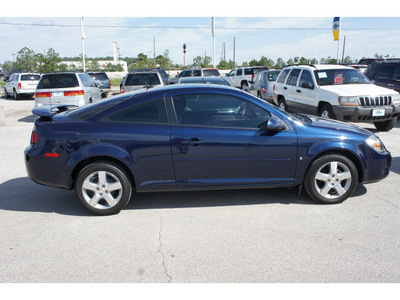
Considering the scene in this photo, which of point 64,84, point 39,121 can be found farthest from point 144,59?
point 39,121

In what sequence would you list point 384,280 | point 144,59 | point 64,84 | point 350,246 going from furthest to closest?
point 144,59
point 64,84
point 350,246
point 384,280

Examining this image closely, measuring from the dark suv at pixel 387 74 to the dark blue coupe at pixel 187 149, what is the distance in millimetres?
8132

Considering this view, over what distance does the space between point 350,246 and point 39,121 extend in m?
3.94

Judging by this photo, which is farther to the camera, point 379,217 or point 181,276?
point 379,217

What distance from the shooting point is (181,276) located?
315 cm

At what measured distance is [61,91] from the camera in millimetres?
12266

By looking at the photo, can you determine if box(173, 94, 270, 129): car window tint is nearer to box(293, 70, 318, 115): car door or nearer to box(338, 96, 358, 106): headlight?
box(338, 96, 358, 106): headlight

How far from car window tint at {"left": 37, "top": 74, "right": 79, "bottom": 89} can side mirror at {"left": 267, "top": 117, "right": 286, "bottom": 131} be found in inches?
382

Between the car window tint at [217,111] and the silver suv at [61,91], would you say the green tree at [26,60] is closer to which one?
the silver suv at [61,91]

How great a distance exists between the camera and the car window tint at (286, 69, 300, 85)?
11.3 meters

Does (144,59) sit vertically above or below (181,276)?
above

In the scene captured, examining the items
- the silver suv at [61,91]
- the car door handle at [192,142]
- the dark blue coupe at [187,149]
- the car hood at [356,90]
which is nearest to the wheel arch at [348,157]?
the dark blue coupe at [187,149]

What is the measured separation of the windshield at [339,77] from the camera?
10.0 m

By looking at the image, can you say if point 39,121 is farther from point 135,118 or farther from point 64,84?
point 64,84
